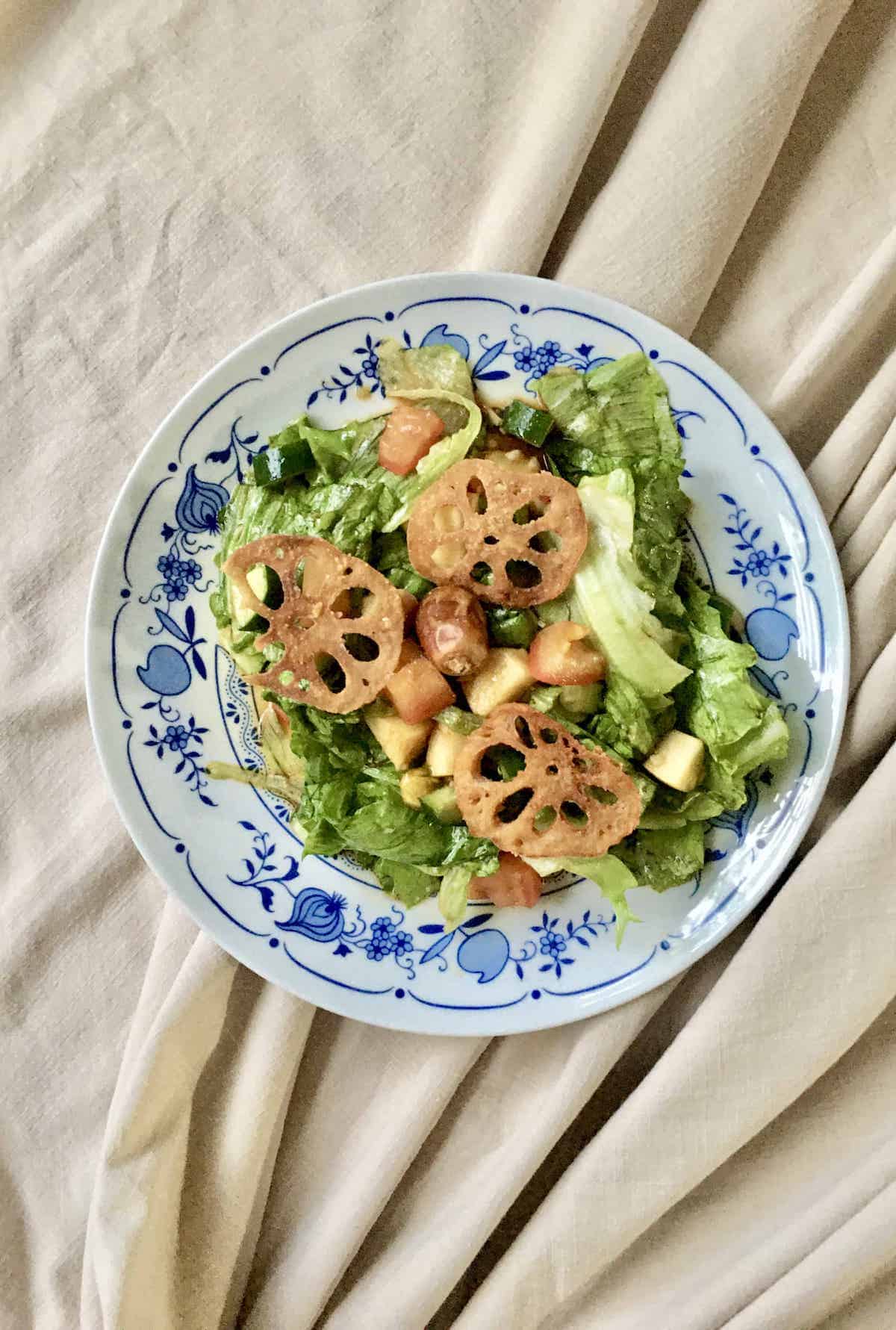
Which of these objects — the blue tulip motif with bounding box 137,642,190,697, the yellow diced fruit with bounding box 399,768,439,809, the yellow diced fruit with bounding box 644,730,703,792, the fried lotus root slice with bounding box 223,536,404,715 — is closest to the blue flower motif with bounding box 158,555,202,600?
the blue tulip motif with bounding box 137,642,190,697

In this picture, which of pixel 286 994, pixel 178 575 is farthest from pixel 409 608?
pixel 286 994

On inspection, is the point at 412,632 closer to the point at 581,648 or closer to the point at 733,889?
the point at 581,648

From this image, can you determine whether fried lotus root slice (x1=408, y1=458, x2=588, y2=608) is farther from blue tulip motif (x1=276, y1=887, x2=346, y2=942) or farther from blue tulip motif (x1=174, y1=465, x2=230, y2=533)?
blue tulip motif (x1=276, y1=887, x2=346, y2=942)

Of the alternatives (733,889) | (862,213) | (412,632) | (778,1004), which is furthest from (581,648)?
(862,213)

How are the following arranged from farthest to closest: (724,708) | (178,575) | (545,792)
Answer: (178,575) < (724,708) < (545,792)

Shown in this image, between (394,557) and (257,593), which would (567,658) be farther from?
(257,593)

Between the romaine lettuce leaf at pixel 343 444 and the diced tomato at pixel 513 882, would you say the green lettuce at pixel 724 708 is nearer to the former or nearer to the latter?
the diced tomato at pixel 513 882
